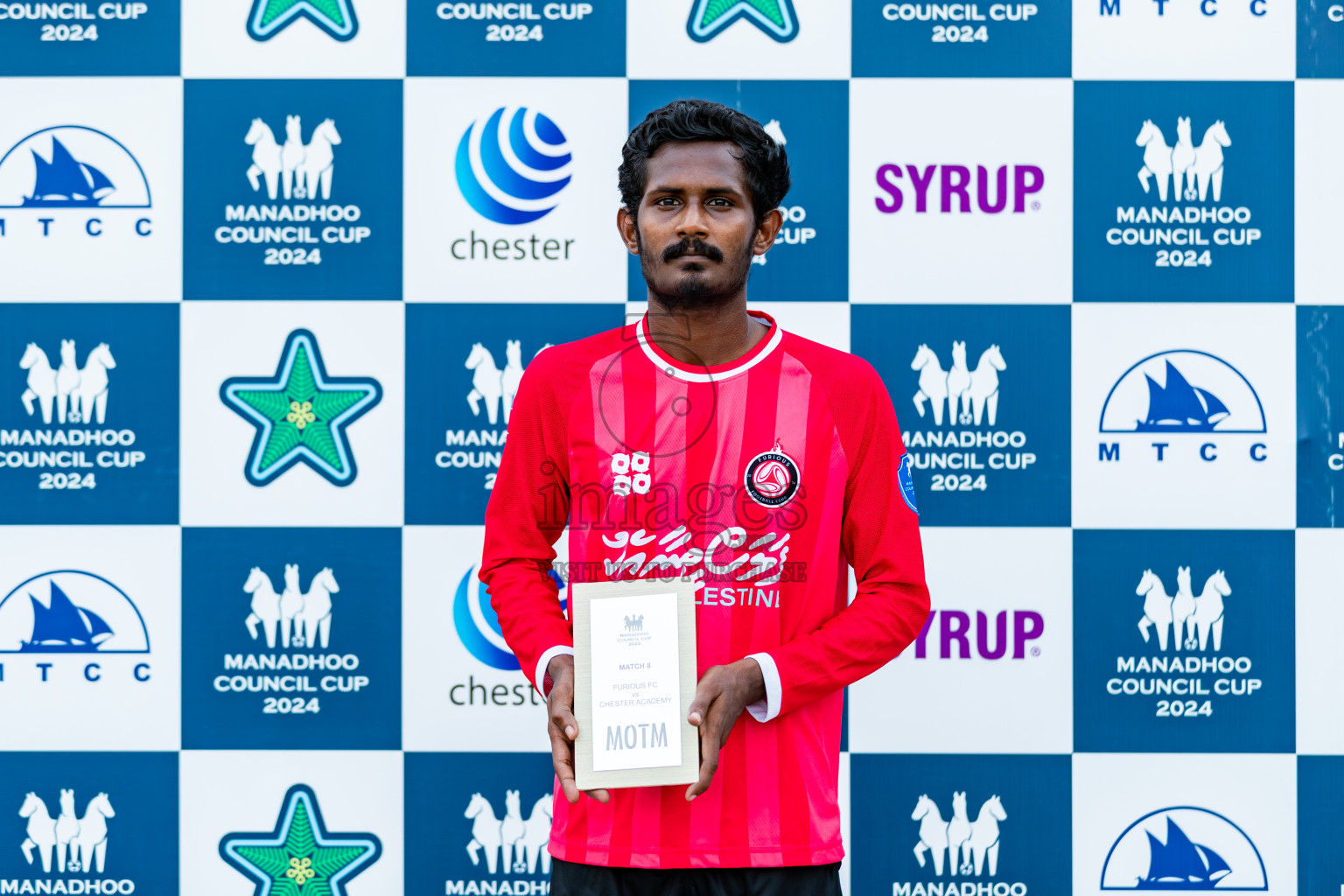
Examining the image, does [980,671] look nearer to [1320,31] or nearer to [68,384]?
[1320,31]

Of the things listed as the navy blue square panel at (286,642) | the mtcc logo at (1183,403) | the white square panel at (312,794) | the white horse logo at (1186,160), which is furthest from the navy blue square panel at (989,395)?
the white square panel at (312,794)

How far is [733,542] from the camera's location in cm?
143

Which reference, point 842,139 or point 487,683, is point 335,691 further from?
point 842,139

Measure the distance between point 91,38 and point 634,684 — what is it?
70.9 inches

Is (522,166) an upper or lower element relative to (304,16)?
lower

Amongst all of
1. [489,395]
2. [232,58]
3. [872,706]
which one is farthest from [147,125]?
[872,706]

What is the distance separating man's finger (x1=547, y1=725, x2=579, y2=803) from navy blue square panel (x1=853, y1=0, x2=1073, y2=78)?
1.45 m

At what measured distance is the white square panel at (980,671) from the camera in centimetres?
212

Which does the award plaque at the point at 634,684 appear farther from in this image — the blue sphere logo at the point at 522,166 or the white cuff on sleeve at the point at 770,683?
the blue sphere logo at the point at 522,166

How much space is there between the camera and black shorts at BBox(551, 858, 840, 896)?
1.41 metres

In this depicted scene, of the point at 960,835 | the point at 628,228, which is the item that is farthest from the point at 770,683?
the point at 960,835

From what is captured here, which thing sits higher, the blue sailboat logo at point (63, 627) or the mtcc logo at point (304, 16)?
the mtcc logo at point (304, 16)

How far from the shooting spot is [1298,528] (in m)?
2.12

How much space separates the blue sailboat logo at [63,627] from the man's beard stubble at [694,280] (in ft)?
4.76
